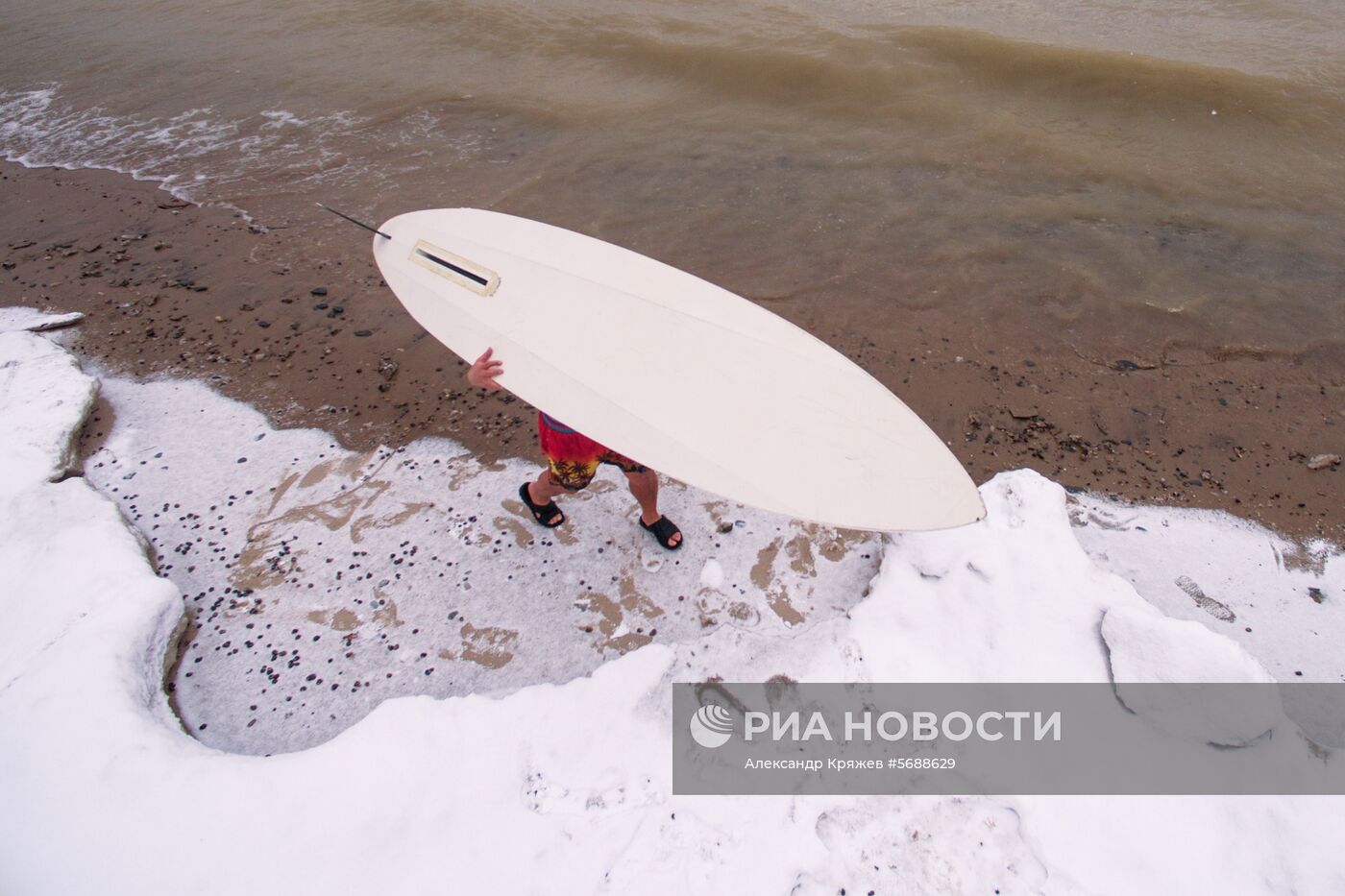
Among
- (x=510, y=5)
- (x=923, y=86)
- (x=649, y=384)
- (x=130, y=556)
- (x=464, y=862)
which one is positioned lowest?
(x=464, y=862)

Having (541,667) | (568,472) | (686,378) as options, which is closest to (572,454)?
(568,472)

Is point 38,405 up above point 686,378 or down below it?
below

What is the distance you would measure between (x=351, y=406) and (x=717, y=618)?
2406mm

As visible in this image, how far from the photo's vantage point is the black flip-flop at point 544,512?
298 centimetres

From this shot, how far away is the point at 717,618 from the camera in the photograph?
2699 mm

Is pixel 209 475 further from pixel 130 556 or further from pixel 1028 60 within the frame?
pixel 1028 60

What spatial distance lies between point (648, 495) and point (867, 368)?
71.0 inches

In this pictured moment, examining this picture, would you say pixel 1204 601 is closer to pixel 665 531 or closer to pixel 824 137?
pixel 665 531

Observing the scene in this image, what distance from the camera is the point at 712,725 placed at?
235 cm

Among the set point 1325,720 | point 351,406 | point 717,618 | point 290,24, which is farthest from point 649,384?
point 290,24

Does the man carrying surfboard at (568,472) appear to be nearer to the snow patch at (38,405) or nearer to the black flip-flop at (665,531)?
the black flip-flop at (665,531)

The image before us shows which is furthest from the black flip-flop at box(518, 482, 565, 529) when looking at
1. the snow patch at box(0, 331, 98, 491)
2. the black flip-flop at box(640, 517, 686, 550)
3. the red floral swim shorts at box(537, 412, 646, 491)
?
the snow patch at box(0, 331, 98, 491)

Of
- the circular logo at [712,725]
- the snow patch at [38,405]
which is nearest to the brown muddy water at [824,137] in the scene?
the snow patch at [38,405]

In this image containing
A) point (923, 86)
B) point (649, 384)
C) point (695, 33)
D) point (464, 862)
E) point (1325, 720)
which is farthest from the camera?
point (695, 33)
